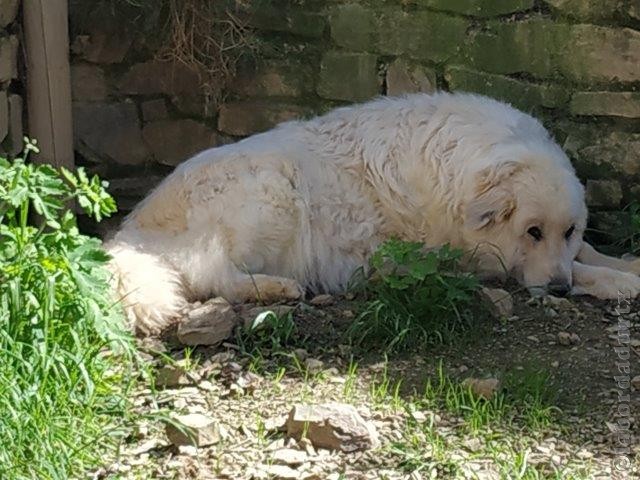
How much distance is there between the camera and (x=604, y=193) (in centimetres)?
572

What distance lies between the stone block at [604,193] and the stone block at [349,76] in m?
1.31

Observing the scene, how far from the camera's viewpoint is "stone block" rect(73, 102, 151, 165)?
646 cm

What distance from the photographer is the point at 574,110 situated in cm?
568

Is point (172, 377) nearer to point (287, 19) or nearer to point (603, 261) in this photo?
point (603, 261)

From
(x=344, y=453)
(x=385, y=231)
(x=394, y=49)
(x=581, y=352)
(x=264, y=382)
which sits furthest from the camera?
(x=394, y=49)

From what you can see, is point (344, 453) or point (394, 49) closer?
point (344, 453)

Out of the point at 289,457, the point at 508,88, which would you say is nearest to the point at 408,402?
the point at 289,457

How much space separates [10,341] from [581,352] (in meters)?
2.15

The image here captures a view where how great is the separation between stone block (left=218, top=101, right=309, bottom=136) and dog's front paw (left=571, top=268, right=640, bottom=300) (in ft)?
6.82

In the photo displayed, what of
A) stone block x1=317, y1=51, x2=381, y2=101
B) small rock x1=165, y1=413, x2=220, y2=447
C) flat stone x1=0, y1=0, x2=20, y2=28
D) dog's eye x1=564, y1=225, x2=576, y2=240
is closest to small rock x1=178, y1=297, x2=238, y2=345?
small rock x1=165, y1=413, x2=220, y2=447

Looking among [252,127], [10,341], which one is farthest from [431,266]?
[252,127]

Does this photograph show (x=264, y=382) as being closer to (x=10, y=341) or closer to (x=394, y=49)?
(x=10, y=341)

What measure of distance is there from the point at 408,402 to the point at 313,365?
47 centimetres

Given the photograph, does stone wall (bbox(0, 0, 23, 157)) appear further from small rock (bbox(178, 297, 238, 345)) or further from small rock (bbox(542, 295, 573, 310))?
small rock (bbox(542, 295, 573, 310))
